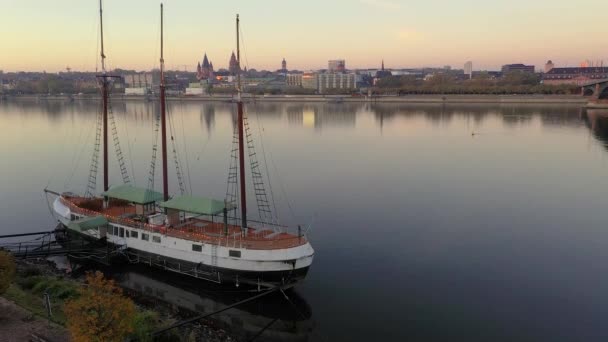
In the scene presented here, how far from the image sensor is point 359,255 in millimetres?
28625

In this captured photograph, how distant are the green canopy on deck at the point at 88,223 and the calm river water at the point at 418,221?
13.8ft

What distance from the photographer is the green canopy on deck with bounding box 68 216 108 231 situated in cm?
2573

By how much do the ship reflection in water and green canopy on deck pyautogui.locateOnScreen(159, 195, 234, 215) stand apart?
151 inches

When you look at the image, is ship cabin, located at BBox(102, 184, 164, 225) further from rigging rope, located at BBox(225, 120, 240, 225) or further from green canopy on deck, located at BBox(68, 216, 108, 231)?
rigging rope, located at BBox(225, 120, 240, 225)

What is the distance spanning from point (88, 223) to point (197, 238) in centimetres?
693

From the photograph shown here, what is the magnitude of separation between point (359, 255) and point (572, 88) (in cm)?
17183

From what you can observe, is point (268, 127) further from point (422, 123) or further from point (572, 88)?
point (572, 88)

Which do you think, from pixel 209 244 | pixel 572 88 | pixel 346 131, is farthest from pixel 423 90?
pixel 209 244

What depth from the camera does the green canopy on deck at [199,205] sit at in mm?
24594

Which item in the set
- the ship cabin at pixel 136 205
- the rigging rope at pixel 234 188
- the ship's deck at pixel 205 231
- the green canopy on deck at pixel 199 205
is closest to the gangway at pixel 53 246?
the ship's deck at pixel 205 231

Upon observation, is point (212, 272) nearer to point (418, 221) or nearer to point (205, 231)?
point (205, 231)

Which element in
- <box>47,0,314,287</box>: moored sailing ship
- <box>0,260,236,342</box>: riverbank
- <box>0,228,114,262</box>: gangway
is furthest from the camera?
<box>0,228,114,262</box>: gangway

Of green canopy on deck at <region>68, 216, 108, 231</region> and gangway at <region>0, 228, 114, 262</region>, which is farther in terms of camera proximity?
gangway at <region>0, 228, 114, 262</region>

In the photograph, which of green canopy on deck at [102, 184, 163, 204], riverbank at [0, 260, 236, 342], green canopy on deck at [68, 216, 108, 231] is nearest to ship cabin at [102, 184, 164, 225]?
green canopy on deck at [102, 184, 163, 204]
